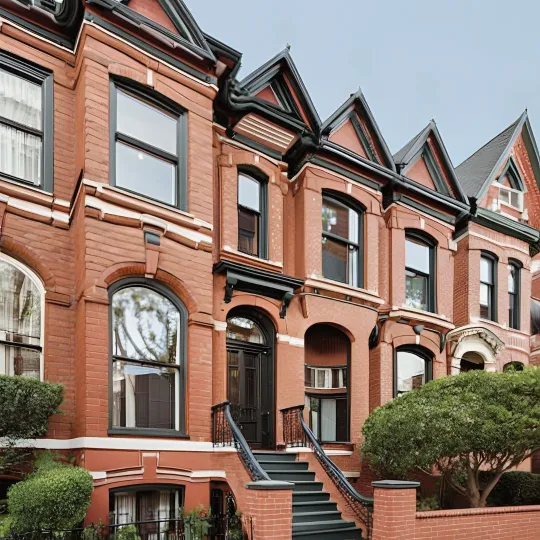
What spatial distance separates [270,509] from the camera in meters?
8.85

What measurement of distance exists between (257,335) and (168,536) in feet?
16.3

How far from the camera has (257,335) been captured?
44.0ft

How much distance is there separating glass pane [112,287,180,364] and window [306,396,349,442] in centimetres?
494

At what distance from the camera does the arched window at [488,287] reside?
18.5 metres

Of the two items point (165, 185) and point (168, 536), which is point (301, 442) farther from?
point (165, 185)

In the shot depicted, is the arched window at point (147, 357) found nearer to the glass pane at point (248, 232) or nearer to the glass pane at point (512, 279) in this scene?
the glass pane at point (248, 232)

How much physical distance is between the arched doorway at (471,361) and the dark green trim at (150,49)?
1098cm

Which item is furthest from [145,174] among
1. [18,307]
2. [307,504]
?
[307,504]

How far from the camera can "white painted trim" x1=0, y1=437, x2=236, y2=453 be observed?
9.27 m

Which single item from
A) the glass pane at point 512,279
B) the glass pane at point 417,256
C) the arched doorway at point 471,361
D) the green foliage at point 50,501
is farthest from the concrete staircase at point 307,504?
the glass pane at point 512,279

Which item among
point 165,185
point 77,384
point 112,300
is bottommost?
point 77,384

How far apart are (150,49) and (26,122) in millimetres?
2539

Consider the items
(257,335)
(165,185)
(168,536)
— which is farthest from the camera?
(257,335)

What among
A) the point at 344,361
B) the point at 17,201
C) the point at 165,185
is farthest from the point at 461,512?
the point at 17,201
